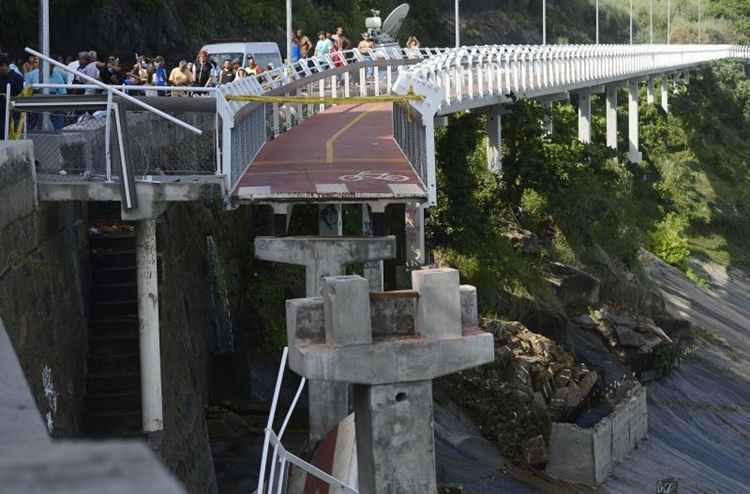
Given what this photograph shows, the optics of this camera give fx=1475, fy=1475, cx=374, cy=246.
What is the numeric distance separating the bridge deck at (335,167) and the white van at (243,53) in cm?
671

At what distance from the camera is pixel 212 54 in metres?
33.5

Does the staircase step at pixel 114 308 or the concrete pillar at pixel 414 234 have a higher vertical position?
the staircase step at pixel 114 308

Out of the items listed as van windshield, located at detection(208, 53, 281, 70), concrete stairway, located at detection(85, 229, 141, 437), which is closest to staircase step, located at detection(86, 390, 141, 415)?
concrete stairway, located at detection(85, 229, 141, 437)

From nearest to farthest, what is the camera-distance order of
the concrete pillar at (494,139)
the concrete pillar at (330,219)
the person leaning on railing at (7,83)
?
the person leaning on railing at (7,83), the concrete pillar at (330,219), the concrete pillar at (494,139)

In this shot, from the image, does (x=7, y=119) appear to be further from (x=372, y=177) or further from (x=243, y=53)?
(x=243, y=53)

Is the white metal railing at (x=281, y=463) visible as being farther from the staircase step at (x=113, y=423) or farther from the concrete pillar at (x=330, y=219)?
the concrete pillar at (x=330, y=219)

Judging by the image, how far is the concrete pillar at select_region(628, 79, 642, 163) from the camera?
227 ft

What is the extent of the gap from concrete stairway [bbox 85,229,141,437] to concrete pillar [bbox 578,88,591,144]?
4432 cm

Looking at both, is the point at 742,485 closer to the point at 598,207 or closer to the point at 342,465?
the point at 342,465

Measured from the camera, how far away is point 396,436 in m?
12.2

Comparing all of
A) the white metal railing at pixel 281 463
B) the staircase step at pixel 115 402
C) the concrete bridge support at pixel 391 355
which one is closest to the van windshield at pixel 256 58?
the staircase step at pixel 115 402

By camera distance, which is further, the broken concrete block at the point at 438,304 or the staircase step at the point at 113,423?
the staircase step at the point at 113,423

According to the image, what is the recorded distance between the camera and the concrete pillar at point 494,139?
38.1 meters

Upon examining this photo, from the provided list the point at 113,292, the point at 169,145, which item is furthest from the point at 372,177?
the point at 113,292
